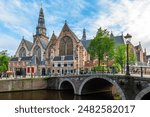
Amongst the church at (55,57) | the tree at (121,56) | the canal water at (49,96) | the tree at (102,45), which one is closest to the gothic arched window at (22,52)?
the church at (55,57)

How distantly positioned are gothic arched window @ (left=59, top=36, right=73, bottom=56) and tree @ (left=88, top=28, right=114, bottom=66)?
21773 mm

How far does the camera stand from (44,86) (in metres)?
44.1

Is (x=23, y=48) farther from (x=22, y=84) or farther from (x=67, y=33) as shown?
(x=22, y=84)

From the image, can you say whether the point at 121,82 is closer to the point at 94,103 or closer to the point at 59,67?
the point at 94,103

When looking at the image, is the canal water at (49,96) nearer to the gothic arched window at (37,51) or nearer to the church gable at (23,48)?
the gothic arched window at (37,51)

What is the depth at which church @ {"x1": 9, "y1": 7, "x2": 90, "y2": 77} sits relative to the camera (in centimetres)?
6041

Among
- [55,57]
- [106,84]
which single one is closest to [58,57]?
[55,57]

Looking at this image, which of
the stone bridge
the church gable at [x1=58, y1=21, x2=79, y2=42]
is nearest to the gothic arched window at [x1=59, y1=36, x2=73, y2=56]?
the church gable at [x1=58, y1=21, x2=79, y2=42]

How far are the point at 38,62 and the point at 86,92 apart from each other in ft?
128

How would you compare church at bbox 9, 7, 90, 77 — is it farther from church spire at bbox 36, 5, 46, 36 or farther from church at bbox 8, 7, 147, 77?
church spire at bbox 36, 5, 46, 36

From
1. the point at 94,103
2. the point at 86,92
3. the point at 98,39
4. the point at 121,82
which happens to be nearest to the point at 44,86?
the point at 86,92

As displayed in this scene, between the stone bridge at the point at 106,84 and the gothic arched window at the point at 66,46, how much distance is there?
69.1ft

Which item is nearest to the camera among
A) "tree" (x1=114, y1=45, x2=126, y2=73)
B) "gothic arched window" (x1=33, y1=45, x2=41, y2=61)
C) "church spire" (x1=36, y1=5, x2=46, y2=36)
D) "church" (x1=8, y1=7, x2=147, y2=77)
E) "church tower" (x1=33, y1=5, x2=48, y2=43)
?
"tree" (x1=114, y1=45, x2=126, y2=73)

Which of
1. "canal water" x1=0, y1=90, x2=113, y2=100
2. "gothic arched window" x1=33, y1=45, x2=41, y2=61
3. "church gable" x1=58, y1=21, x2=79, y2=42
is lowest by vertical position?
"canal water" x1=0, y1=90, x2=113, y2=100
